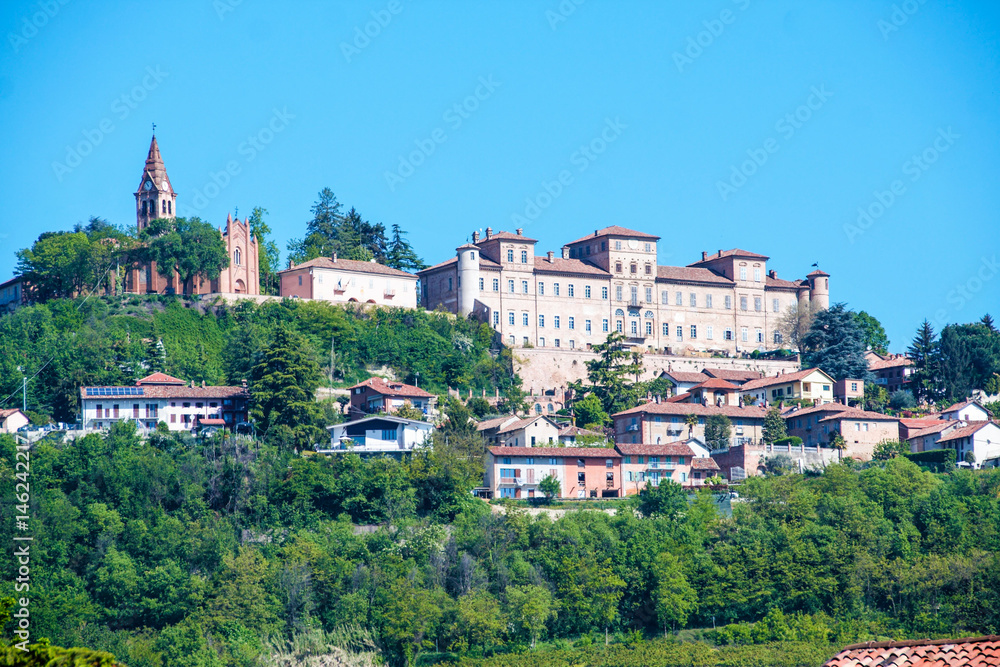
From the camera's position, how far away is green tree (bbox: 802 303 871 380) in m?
82.1

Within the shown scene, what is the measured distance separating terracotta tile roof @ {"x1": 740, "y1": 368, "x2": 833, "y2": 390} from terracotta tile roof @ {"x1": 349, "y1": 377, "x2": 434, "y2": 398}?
1873 cm

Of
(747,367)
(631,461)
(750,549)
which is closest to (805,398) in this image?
(747,367)

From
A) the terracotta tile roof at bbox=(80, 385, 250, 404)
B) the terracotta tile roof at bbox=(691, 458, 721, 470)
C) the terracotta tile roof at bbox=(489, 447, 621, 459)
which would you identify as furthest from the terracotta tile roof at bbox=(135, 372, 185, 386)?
the terracotta tile roof at bbox=(691, 458, 721, 470)

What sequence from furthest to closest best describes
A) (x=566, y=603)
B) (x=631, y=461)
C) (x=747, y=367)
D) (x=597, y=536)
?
(x=747, y=367), (x=631, y=461), (x=597, y=536), (x=566, y=603)

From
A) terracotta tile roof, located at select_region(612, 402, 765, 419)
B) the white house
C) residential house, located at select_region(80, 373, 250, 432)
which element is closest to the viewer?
the white house

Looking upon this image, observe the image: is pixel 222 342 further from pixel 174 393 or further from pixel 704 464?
pixel 704 464

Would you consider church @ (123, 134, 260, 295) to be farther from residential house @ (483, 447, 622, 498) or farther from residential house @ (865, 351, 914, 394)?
residential house @ (865, 351, 914, 394)

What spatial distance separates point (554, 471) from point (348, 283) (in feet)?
76.6

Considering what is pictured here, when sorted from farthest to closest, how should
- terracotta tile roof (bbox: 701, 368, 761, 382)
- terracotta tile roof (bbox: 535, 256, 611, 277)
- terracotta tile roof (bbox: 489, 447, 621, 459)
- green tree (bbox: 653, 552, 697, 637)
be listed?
terracotta tile roof (bbox: 535, 256, 611, 277) → terracotta tile roof (bbox: 701, 368, 761, 382) → terracotta tile roof (bbox: 489, 447, 621, 459) → green tree (bbox: 653, 552, 697, 637)

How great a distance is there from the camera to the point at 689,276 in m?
90.4

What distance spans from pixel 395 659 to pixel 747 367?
40886 millimetres

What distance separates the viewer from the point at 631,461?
6444 cm

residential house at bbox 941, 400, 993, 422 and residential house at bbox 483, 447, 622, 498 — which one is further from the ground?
residential house at bbox 941, 400, 993, 422

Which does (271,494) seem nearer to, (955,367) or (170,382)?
(170,382)
